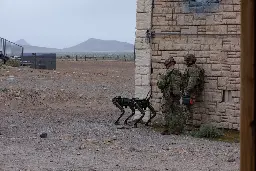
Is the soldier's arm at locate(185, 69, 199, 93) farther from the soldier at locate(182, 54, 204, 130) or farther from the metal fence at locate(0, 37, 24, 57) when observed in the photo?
the metal fence at locate(0, 37, 24, 57)

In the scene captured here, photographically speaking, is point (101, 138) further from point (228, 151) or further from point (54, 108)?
point (54, 108)

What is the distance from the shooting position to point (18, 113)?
13.7m

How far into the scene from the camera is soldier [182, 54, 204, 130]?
1033 cm

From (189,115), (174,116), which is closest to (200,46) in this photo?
(189,115)

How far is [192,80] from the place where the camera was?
33.9 ft

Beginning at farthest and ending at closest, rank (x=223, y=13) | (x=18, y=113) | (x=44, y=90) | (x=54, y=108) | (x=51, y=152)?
(x=44, y=90) → (x=54, y=108) → (x=18, y=113) → (x=223, y=13) → (x=51, y=152)

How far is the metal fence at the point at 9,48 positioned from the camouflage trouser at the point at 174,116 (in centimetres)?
2879

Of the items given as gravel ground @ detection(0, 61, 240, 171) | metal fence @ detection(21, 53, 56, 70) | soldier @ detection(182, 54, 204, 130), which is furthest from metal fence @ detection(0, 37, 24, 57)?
soldier @ detection(182, 54, 204, 130)

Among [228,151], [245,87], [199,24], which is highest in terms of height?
[199,24]

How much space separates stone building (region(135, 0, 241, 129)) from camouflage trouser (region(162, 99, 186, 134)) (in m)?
0.63

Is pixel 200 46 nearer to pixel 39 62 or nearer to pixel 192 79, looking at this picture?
pixel 192 79

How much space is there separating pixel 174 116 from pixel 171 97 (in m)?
0.39

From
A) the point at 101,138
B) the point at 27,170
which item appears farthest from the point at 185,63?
the point at 27,170

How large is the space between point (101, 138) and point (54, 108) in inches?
226
